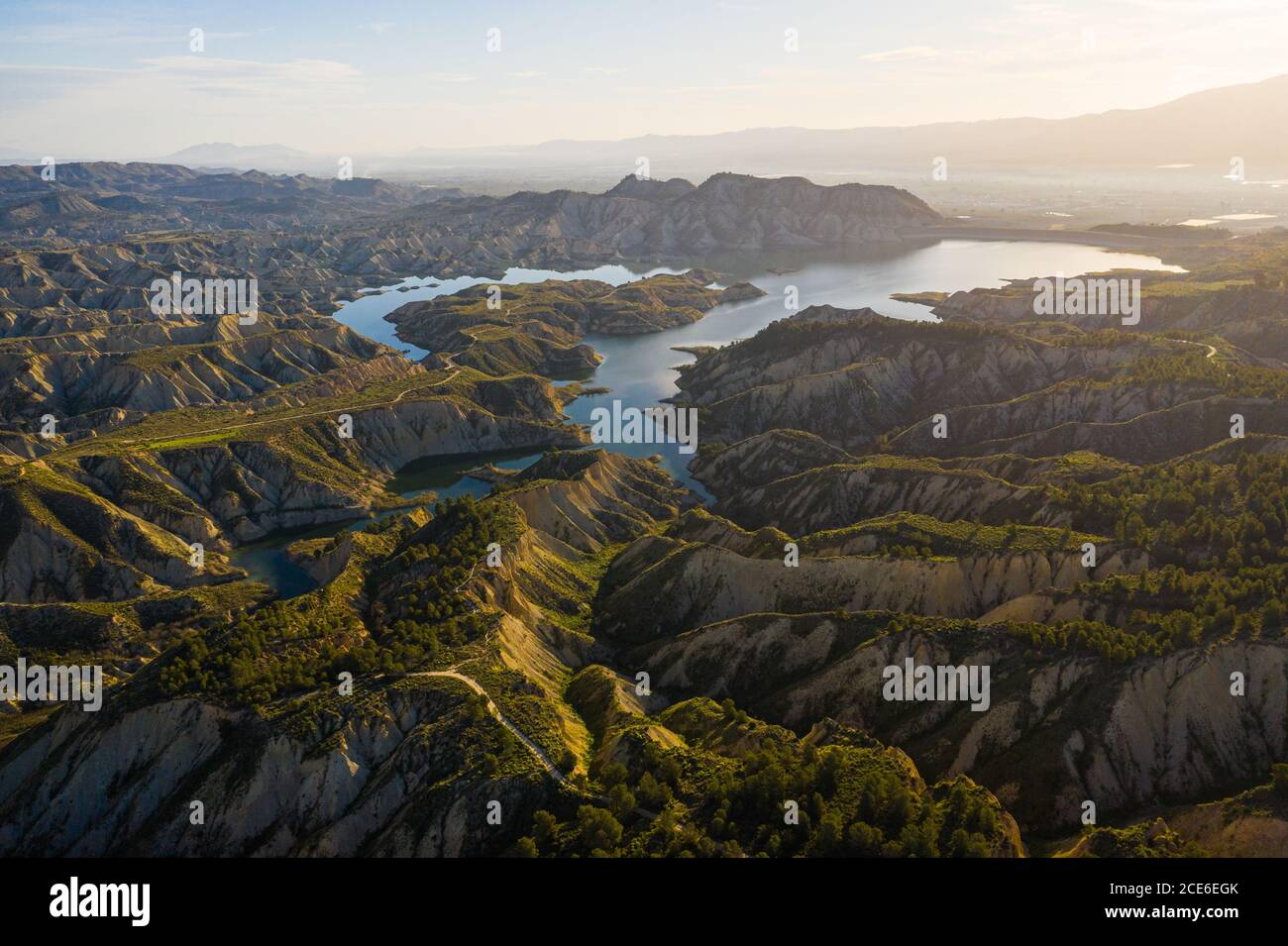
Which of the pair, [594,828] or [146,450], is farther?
[146,450]

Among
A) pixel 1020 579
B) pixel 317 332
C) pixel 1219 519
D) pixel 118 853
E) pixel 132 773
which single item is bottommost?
pixel 118 853

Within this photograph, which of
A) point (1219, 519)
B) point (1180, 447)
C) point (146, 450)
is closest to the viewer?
point (1219, 519)

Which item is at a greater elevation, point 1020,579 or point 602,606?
point 1020,579

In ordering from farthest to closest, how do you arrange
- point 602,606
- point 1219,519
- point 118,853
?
point 602,606
point 1219,519
point 118,853

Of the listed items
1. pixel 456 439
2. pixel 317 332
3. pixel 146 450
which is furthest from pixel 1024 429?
pixel 317 332

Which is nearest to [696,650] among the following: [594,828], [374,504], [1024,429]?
[594,828]

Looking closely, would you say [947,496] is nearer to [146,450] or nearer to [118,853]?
[118,853]
